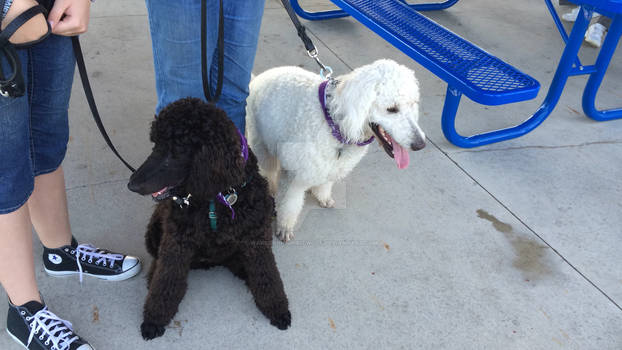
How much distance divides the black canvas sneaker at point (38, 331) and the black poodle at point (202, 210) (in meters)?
0.25

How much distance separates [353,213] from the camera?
2430 millimetres

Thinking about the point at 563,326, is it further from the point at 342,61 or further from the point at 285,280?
the point at 342,61

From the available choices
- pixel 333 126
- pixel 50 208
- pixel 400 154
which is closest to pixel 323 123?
pixel 333 126

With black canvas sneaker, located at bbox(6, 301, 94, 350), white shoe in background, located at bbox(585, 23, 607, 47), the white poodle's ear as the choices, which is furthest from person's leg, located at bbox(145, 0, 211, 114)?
white shoe in background, located at bbox(585, 23, 607, 47)

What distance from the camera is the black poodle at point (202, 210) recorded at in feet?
4.74

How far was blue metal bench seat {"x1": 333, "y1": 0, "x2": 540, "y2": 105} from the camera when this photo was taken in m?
2.47

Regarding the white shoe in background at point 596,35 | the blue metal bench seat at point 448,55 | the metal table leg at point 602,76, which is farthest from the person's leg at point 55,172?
the white shoe in background at point 596,35

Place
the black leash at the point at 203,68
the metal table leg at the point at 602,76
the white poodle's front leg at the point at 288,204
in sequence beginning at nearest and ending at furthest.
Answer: the black leash at the point at 203,68 → the white poodle's front leg at the point at 288,204 → the metal table leg at the point at 602,76

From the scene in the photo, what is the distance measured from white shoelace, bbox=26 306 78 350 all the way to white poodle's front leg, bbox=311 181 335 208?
1.30 metres

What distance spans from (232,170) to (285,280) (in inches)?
28.8

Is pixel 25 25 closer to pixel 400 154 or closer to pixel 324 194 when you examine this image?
pixel 400 154

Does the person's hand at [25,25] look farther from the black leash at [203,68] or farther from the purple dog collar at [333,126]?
the purple dog collar at [333,126]

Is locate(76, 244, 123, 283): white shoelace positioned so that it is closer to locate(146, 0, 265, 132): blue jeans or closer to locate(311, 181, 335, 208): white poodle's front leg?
locate(146, 0, 265, 132): blue jeans

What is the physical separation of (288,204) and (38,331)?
113 cm
